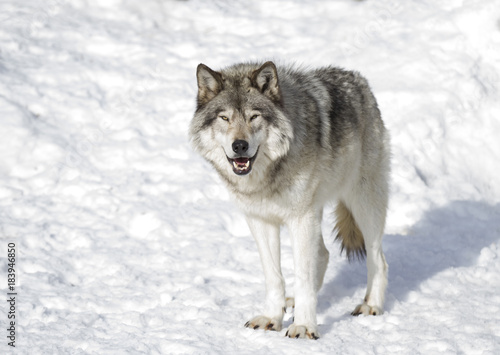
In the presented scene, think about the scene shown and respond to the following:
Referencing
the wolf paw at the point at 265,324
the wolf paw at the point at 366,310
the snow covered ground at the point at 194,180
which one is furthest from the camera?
the wolf paw at the point at 366,310

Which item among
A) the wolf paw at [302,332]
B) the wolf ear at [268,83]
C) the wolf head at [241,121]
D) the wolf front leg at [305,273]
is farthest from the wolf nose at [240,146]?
the wolf paw at [302,332]

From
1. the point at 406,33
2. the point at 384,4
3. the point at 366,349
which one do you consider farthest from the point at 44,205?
the point at 384,4

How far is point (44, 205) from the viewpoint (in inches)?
237

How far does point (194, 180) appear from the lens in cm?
653

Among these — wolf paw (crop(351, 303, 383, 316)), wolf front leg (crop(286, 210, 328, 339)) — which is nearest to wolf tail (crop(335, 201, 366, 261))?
wolf paw (crop(351, 303, 383, 316))

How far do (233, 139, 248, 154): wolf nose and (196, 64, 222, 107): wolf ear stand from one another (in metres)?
0.50

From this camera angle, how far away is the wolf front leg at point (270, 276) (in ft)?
13.2

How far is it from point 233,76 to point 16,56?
5006mm

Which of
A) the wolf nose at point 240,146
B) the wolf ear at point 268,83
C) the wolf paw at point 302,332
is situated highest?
the wolf ear at point 268,83

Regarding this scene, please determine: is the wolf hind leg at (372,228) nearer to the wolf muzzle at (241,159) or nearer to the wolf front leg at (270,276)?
the wolf front leg at (270,276)

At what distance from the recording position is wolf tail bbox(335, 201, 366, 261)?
480 cm

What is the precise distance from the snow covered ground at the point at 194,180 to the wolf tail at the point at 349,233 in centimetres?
33

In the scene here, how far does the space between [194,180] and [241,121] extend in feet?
9.51

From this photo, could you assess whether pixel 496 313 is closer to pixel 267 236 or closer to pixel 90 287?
pixel 267 236
